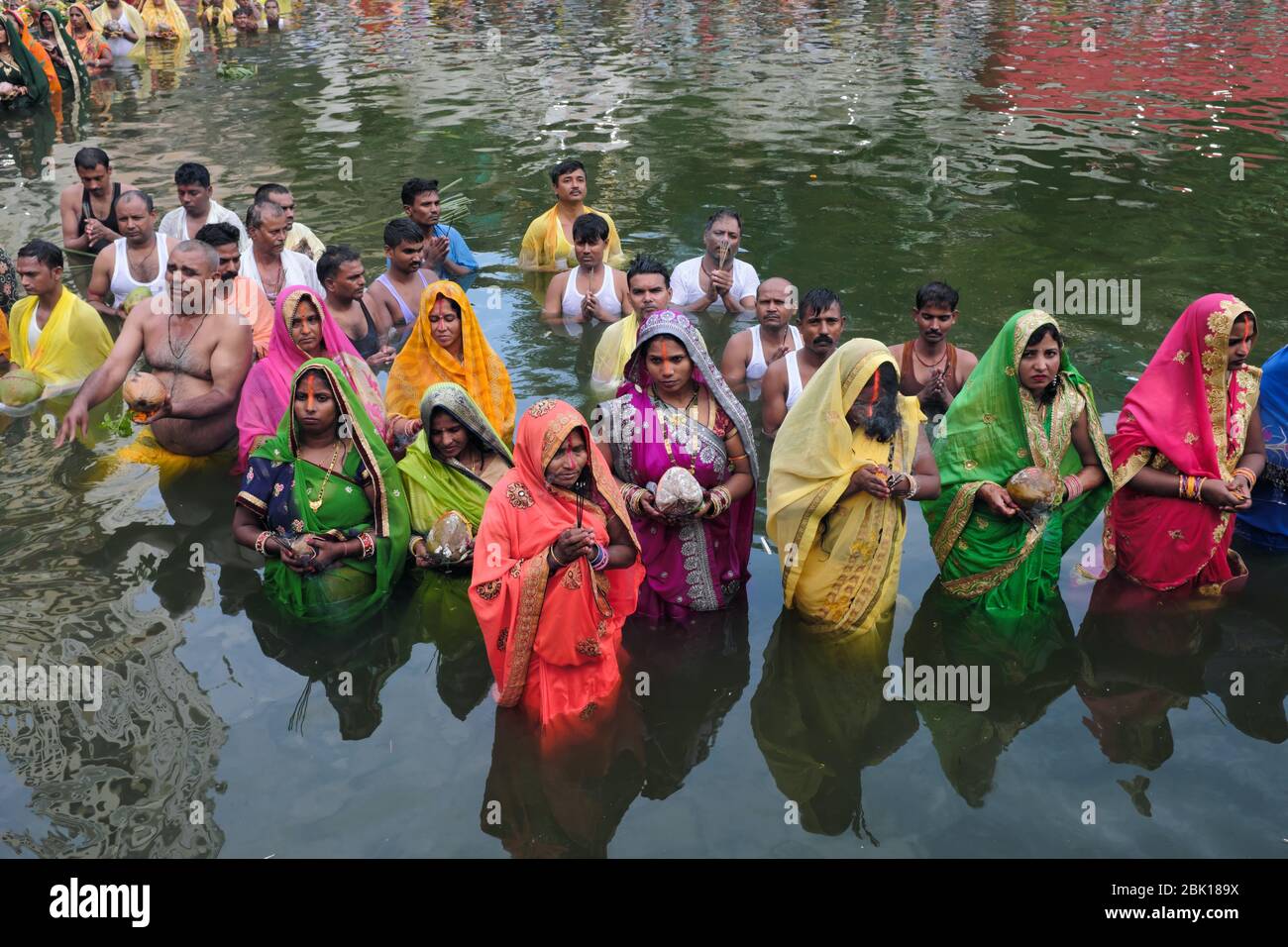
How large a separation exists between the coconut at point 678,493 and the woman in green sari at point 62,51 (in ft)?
63.5

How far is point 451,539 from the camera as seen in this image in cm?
596

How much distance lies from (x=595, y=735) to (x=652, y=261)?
380 centimetres

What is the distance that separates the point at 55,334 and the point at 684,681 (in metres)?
5.79

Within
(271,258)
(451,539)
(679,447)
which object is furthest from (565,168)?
(679,447)

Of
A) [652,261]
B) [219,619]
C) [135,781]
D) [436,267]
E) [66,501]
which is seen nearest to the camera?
[135,781]

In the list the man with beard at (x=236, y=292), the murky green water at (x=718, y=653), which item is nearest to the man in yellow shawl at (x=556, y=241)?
the murky green water at (x=718, y=653)

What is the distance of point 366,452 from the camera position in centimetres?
584

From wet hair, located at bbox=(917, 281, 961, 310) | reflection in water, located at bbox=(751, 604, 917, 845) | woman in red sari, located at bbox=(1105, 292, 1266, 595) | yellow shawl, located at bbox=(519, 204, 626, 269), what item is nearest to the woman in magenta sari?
reflection in water, located at bbox=(751, 604, 917, 845)

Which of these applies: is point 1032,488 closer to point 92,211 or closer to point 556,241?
point 556,241

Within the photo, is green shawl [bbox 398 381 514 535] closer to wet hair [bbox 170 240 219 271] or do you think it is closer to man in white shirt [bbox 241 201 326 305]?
wet hair [bbox 170 240 219 271]

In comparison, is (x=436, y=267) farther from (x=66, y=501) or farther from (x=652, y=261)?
(x=66, y=501)

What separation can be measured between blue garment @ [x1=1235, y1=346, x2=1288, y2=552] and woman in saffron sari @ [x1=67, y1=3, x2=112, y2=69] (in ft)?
73.5

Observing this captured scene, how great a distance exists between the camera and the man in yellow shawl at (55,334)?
8477 mm

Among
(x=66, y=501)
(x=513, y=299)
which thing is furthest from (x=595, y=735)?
(x=513, y=299)
